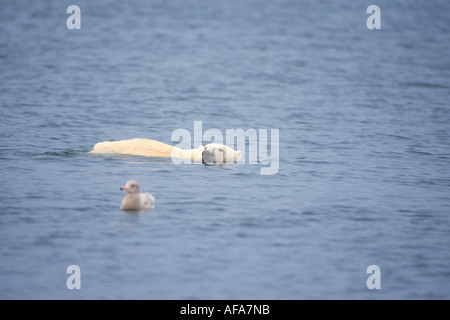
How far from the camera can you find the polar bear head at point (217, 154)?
13.0 metres

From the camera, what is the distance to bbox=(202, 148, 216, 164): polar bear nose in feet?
42.5

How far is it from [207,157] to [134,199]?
316 centimetres

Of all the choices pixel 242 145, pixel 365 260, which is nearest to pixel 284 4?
pixel 242 145

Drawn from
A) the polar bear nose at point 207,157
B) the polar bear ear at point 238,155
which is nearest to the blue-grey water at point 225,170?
the polar bear nose at point 207,157

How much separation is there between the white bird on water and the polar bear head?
2825 millimetres

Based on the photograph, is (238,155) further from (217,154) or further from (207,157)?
(207,157)

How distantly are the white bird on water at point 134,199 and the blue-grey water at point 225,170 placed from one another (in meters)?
0.24

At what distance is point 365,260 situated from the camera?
8969mm

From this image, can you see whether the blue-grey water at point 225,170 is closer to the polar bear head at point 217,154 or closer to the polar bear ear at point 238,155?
the polar bear head at point 217,154

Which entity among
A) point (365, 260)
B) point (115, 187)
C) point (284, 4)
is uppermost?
point (284, 4)

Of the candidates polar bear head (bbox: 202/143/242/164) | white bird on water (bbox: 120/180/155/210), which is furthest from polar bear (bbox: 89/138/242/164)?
white bird on water (bbox: 120/180/155/210)

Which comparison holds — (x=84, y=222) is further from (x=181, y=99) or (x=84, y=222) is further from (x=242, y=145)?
(x=181, y=99)

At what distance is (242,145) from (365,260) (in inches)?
282

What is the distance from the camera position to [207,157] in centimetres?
1306
